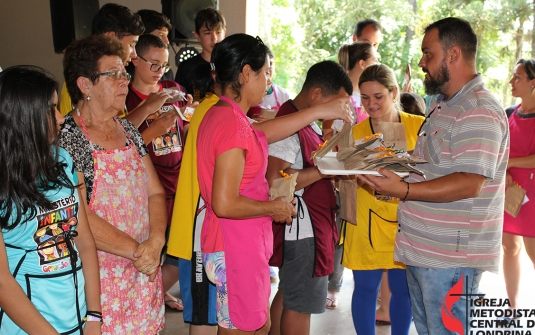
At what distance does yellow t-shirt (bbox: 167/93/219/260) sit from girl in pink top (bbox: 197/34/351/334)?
123 mm

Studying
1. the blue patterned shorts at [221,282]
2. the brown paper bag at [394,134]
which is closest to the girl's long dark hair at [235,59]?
the blue patterned shorts at [221,282]

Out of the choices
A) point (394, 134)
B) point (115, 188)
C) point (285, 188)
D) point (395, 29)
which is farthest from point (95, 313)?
point (395, 29)

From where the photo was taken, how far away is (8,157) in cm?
148

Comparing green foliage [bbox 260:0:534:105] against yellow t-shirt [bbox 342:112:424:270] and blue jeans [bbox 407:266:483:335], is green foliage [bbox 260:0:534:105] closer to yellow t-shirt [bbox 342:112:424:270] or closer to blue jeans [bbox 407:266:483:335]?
yellow t-shirt [bbox 342:112:424:270]

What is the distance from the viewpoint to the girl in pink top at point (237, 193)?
6.36 ft

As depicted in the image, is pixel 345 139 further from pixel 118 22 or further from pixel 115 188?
pixel 118 22

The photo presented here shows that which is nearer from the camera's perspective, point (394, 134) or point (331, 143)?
point (331, 143)

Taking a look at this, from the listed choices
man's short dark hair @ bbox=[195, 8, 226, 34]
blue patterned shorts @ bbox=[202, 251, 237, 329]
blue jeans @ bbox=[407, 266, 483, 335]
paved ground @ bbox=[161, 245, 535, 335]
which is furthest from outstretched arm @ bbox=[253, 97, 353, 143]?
man's short dark hair @ bbox=[195, 8, 226, 34]

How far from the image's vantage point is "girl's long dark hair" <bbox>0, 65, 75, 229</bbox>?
147 cm

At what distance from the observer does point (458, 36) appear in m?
2.28

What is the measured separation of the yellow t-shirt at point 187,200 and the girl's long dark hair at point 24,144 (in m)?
0.77

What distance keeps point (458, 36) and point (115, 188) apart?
1564mm

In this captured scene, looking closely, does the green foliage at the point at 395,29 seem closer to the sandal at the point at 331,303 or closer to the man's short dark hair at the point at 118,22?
the sandal at the point at 331,303

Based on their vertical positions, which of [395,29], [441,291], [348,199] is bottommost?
[441,291]
